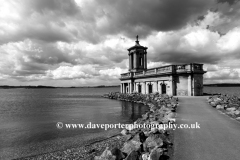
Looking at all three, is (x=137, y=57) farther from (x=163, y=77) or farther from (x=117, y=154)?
(x=117, y=154)

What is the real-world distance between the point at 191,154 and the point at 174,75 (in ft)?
81.9

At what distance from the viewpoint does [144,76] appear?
3859 centimetres

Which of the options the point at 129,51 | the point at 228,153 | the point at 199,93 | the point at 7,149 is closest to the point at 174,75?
the point at 199,93

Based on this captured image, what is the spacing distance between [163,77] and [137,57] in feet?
51.0

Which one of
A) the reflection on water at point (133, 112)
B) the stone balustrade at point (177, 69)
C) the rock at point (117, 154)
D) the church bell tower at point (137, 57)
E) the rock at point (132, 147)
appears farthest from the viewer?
the church bell tower at point (137, 57)

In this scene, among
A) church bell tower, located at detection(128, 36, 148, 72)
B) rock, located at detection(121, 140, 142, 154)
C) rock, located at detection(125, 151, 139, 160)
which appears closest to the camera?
rock, located at detection(125, 151, 139, 160)

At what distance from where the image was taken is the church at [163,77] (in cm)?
2770

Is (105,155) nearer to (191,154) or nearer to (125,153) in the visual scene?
(125,153)

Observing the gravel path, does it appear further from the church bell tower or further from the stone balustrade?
the church bell tower

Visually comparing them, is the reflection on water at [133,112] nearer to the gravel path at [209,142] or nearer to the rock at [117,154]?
the gravel path at [209,142]

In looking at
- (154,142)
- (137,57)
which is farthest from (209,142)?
(137,57)

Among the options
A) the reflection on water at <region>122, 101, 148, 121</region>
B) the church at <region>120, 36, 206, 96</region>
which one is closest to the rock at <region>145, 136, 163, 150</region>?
the reflection on water at <region>122, 101, 148, 121</region>

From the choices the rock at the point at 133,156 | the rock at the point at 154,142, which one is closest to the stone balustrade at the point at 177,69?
the rock at the point at 154,142

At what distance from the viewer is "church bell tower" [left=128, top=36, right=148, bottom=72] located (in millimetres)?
Result: 45562
